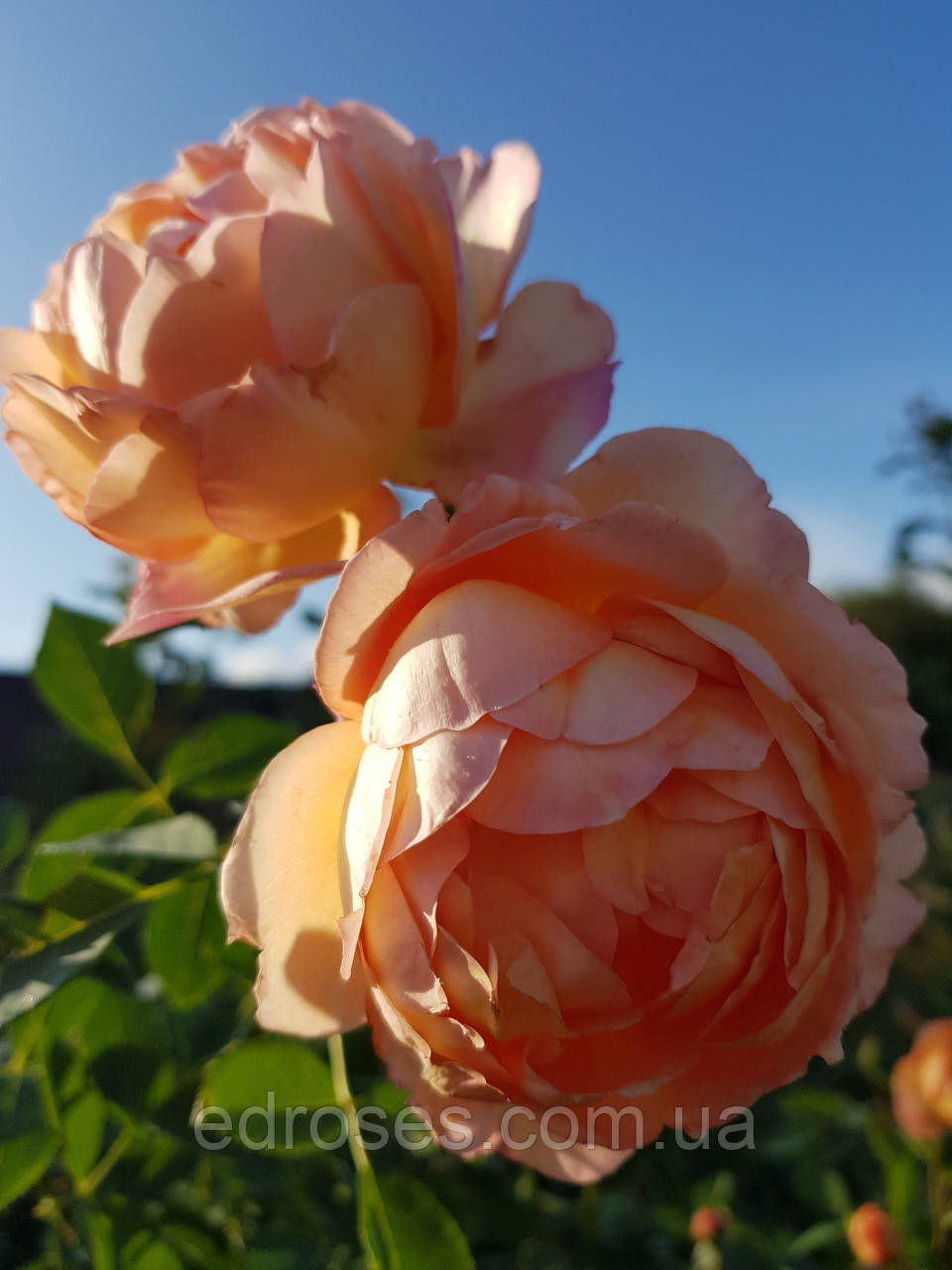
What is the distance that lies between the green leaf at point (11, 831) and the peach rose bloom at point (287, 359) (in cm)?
36

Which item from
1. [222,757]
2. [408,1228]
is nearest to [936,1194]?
[408,1228]

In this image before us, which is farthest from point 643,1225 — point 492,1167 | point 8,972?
point 8,972

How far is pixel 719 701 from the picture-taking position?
0.33 metres

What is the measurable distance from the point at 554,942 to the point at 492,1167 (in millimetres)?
480

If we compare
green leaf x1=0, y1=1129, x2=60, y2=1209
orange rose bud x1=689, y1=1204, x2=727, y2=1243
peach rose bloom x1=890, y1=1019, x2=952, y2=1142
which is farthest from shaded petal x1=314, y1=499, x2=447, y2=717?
peach rose bloom x1=890, y1=1019, x2=952, y2=1142

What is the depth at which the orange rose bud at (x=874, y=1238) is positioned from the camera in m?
0.86

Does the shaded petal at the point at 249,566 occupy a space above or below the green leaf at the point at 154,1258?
above

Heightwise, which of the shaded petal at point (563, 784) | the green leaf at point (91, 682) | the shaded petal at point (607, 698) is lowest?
the green leaf at point (91, 682)

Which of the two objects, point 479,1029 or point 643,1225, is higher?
point 479,1029

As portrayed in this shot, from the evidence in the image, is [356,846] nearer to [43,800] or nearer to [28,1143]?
[28,1143]

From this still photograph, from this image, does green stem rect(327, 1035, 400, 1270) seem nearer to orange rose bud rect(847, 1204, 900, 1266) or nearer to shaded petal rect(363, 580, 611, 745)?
shaded petal rect(363, 580, 611, 745)

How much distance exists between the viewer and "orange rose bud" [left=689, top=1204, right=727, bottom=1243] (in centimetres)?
87

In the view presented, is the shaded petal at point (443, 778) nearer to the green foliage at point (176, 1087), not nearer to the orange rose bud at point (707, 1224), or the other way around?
the green foliage at point (176, 1087)

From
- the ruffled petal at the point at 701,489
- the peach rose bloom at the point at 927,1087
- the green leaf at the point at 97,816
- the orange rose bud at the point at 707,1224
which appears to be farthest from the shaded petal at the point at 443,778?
the peach rose bloom at the point at 927,1087
